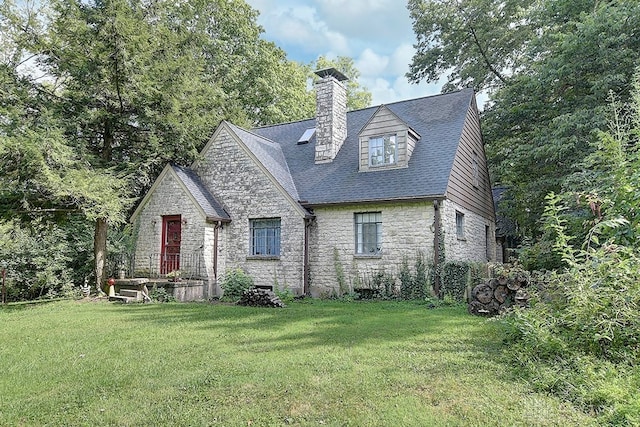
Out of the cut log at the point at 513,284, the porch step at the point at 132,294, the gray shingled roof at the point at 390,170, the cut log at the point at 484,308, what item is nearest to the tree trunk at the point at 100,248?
the porch step at the point at 132,294

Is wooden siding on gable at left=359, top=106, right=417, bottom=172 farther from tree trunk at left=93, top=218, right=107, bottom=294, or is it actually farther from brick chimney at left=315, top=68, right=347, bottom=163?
tree trunk at left=93, top=218, right=107, bottom=294

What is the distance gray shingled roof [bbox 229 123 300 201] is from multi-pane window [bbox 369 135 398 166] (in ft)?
8.96

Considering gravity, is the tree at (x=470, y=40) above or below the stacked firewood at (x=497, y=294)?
above

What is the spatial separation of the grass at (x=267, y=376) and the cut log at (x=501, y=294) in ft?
3.47

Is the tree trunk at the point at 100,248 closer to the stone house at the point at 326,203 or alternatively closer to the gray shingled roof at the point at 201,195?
the stone house at the point at 326,203

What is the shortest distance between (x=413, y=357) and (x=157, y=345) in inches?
138

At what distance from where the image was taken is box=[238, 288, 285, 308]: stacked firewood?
976 cm

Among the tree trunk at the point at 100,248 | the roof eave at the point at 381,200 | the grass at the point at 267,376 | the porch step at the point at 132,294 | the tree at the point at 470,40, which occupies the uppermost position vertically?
the tree at the point at 470,40

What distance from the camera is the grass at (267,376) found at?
337cm

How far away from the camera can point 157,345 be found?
5.71 metres

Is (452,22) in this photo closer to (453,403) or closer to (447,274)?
(447,274)

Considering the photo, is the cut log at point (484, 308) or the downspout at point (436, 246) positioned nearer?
the cut log at point (484, 308)

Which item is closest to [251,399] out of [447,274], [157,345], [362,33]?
[157,345]

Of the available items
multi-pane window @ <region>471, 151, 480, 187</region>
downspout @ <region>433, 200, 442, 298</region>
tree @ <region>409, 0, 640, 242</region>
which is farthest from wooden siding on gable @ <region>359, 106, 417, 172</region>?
tree @ <region>409, 0, 640, 242</region>
